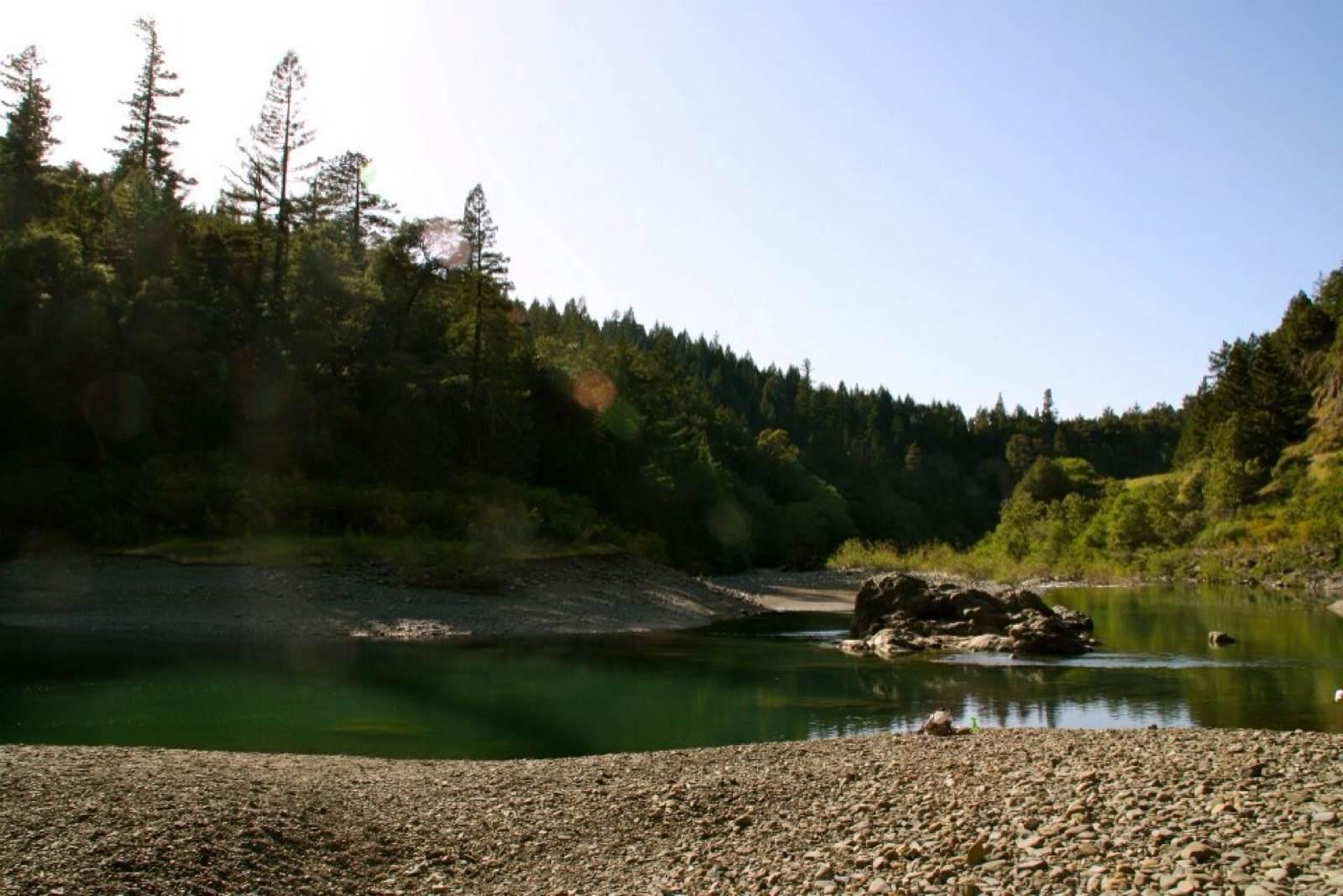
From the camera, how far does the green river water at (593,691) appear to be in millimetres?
20859

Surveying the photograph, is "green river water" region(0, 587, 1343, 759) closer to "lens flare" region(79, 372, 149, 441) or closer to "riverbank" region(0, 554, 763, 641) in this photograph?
"riverbank" region(0, 554, 763, 641)

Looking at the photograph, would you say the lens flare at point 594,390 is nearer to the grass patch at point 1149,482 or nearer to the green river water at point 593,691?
the green river water at point 593,691

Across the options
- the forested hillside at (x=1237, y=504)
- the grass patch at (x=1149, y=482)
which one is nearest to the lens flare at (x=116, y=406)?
the forested hillside at (x=1237, y=504)

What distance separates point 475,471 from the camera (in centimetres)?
6347

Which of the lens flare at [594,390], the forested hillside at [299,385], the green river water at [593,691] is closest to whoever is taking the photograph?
the green river water at [593,691]

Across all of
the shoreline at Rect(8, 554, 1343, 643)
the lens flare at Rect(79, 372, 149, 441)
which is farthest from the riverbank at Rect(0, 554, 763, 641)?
the lens flare at Rect(79, 372, 149, 441)

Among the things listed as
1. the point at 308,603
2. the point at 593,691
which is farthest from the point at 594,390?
the point at 593,691

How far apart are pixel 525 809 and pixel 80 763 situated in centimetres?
676

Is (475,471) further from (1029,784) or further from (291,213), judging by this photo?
(1029,784)

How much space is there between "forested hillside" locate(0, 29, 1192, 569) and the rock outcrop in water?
19.8 meters

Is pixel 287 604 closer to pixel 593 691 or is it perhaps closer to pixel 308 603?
pixel 308 603

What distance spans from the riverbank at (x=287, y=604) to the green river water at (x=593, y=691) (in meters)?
2.67

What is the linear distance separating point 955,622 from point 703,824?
30.6m

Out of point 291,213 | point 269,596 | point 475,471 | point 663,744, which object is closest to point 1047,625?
point 663,744
